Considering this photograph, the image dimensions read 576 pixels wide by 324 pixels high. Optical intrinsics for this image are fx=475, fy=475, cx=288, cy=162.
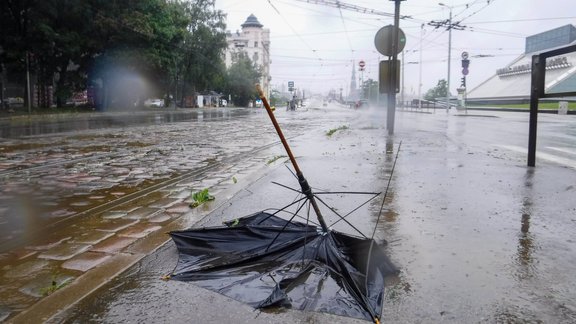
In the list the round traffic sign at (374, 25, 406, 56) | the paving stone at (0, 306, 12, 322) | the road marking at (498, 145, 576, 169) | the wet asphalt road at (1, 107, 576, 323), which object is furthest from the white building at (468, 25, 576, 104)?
the paving stone at (0, 306, 12, 322)

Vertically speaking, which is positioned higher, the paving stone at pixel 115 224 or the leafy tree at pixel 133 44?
the leafy tree at pixel 133 44

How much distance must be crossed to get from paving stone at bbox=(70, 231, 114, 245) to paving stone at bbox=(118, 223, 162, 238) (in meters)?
0.14

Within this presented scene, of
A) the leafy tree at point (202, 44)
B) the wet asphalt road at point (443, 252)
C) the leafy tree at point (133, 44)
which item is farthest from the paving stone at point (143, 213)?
the leafy tree at point (202, 44)

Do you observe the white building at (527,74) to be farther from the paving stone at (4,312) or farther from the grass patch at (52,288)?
the paving stone at (4,312)

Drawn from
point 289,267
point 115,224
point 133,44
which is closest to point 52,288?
point 289,267

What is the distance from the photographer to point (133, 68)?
39.1 meters

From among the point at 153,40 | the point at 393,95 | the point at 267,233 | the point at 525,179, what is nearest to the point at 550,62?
the point at 153,40

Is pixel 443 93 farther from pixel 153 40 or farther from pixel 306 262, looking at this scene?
pixel 306 262

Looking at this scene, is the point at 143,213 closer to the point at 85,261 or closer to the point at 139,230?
the point at 139,230

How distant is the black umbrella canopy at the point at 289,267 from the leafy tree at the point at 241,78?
265ft

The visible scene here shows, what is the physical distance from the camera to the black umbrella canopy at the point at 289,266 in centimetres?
276

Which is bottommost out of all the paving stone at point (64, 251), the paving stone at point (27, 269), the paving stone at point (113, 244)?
the paving stone at point (27, 269)

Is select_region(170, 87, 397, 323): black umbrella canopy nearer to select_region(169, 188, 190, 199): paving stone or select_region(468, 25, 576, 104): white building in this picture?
select_region(169, 188, 190, 199): paving stone

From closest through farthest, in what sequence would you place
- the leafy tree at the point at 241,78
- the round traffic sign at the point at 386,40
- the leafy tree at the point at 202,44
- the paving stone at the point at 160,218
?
the paving stone at the point at 160,218
the round traffic sign at the point at 386,40
the leafy tree at the point at 202,44
the leafy tree at the point at 241,78
